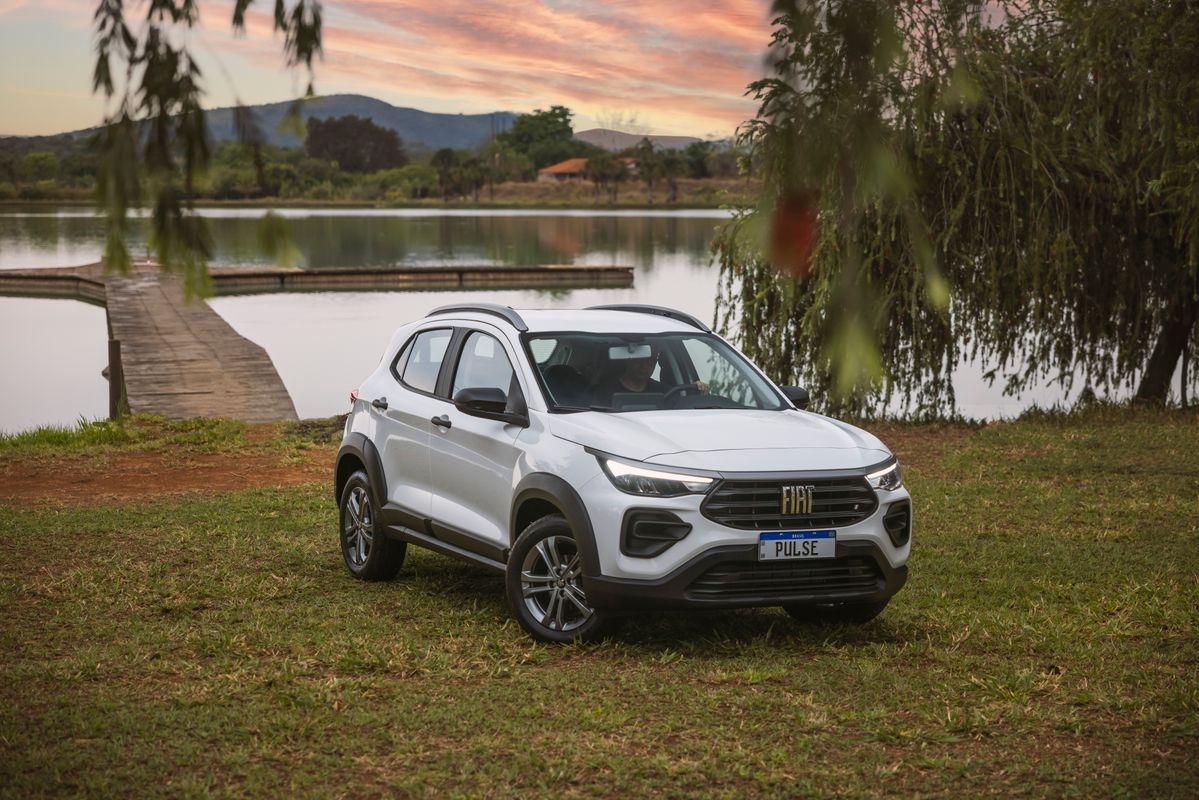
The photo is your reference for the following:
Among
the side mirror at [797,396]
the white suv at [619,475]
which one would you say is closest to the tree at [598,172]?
the white suv at [619,475]

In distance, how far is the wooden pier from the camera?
2280 centimetres

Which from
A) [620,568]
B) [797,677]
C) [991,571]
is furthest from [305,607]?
[991,571]

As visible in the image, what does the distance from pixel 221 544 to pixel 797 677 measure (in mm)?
5703

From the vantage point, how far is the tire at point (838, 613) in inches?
328

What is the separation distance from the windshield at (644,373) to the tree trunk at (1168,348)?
44.6ft

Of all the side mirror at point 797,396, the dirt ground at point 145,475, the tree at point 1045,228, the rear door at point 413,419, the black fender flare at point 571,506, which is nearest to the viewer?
the black fender flare at point 571,506

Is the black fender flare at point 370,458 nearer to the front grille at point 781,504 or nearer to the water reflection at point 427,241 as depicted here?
the front grille at point 781,504

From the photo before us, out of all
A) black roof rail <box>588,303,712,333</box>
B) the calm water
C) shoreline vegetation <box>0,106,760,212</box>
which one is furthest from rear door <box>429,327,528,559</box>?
shoreline vegetation <box>0,106,760,212</box>

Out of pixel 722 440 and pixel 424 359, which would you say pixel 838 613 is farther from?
pixel 424 359

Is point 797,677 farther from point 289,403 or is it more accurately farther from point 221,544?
point 289,403

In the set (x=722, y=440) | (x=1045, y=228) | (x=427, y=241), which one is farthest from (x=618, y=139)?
(x=427, y=241)

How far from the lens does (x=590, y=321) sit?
358 inches

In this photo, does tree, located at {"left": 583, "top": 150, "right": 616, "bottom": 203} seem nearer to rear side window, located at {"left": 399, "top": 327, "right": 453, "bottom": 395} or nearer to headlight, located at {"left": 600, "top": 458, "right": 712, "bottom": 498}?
rear side window, located at {"left": 399, "top": 327, "right": 453, "bottom": 395}

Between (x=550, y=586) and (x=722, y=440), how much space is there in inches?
48.7
